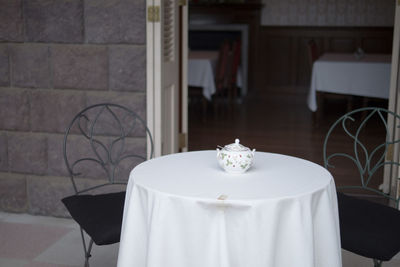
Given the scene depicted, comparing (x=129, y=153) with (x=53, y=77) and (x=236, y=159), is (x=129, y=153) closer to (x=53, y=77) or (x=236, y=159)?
(x=53, y=77)

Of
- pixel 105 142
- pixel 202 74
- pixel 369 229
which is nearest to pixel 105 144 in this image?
pixel 105 142

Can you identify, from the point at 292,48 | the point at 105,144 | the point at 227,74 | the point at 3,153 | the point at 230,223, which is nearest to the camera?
the point at 230,223

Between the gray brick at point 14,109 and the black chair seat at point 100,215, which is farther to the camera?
the gray brick at point 14,109

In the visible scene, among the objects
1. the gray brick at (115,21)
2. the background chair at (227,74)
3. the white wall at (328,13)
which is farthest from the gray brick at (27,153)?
the white wall at (328,13)

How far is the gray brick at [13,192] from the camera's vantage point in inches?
138

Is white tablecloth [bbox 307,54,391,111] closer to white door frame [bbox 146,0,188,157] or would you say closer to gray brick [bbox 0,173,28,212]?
white door frame [bbox 146,0,188,157]

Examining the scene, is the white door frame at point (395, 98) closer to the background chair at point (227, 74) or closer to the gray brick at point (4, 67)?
the gray brick at point (4, 67)

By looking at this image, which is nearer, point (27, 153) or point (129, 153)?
point (129, 153)

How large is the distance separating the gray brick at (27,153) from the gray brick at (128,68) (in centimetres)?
63

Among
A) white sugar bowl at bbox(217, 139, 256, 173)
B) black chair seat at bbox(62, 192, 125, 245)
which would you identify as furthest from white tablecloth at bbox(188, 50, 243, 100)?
white sugar bowl at bbox(217, 139, 256, 173)

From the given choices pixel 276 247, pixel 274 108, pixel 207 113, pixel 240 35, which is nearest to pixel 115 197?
pixel 276 247

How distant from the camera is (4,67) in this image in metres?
3.40

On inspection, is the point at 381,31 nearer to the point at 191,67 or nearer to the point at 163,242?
the point at 191,67

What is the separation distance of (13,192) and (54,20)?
3.80 feet
